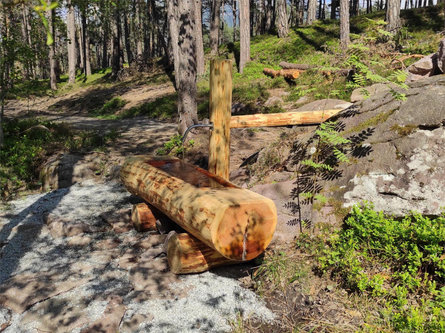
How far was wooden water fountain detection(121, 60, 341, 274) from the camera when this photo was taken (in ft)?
12.4

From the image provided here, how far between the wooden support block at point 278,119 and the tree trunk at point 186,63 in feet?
12.7

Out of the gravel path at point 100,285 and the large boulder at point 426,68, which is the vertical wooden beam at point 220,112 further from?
the large boulder at point 426,68

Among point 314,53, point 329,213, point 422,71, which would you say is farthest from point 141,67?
point 329,213

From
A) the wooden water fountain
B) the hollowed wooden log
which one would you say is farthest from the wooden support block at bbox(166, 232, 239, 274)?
the hollowed wooden log

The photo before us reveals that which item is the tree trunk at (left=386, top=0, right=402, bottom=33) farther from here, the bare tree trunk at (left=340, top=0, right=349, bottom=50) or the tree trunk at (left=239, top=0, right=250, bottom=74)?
the tree trunk at (left=239, top=0, right=250, bottom=74)

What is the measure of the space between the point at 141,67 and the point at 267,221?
2390 centimetres

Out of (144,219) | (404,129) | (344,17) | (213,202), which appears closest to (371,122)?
(404,129)

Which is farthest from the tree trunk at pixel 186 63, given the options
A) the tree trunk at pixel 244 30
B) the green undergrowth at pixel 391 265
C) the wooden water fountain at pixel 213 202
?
the tree trunk at pixel 244 30

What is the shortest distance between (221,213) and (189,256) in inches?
37.8

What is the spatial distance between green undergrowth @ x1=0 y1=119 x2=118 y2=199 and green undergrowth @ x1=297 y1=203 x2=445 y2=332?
6888mm

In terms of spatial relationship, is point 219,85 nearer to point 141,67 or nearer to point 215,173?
point 215,173

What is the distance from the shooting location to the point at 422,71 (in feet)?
22.4

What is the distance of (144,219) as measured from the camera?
564 cm

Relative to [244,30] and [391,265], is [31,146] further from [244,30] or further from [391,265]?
[244,30]
